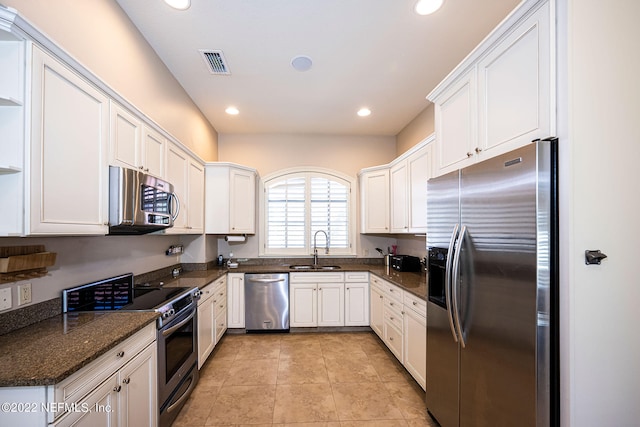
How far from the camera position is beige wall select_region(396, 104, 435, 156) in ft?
11.6

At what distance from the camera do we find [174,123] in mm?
3004

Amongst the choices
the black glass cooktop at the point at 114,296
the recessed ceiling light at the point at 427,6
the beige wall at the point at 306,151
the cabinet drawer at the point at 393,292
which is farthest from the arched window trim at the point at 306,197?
the recessed ceiling light at the point at 427,6

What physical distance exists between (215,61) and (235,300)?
9.48 ft

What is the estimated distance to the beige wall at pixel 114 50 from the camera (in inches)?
62.2

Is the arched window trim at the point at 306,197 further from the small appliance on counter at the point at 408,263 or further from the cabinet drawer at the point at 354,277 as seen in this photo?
the small appliance on counter at the point at 408,263

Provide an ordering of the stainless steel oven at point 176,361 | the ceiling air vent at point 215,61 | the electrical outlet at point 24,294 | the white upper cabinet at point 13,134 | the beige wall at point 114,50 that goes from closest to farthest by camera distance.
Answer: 1. the white upper cabinet at point 13,134
2. the electrical outlet at point 24,294
3. the beige wall at point 114,50
4. the stainless steel oven at point 176,361
5. the ceiling air vent at point 215,61

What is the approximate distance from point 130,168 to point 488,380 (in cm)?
251

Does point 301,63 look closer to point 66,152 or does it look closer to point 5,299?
point 66,152

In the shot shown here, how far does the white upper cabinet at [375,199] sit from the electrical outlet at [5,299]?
3616 millimetres

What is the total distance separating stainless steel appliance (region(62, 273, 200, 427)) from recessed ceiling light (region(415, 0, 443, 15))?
2723 mm

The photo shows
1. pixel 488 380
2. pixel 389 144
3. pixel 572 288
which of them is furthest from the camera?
pixel 389 144

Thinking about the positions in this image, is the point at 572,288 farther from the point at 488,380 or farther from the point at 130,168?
the point at 130,168

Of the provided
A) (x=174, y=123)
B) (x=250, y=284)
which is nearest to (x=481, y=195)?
(x=174, y=123)

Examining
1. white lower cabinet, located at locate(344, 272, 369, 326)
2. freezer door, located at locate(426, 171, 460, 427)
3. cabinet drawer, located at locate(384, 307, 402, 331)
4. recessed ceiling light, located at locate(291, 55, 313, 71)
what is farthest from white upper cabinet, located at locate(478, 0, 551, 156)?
white lower cabinet, located at locate(344, 272, 369, 326)
